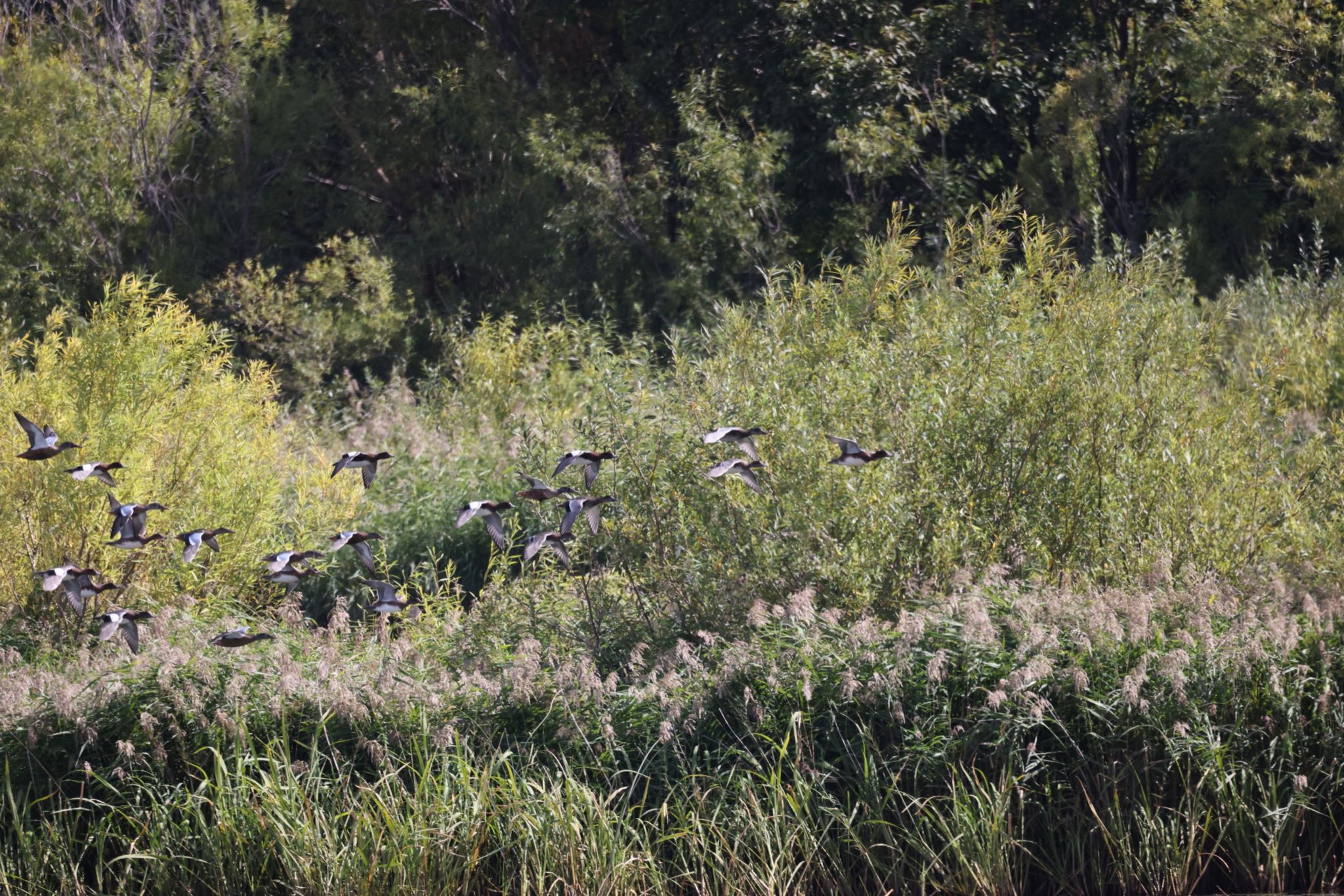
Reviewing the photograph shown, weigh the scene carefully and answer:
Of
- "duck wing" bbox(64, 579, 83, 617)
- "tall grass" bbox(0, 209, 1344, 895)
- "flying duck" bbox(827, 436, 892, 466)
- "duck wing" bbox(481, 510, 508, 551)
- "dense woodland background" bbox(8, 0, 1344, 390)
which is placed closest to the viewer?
"tall grass" bbox(0, 209, 1344, 895)

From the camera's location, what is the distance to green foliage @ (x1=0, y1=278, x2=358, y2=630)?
6.75 meters

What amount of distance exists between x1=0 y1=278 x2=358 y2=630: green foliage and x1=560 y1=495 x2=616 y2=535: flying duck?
237 centimetres

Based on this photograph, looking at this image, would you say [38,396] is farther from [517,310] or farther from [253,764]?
[517,310]

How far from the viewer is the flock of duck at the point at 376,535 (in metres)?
5.13

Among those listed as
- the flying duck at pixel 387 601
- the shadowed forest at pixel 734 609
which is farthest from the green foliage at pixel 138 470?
the flying duck at pixel 387 601

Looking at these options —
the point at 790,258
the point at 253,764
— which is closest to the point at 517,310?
the point at 790,258

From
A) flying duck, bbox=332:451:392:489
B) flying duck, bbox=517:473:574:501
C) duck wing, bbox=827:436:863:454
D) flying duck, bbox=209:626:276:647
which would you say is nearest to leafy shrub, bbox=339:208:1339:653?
duck wing, bbox=827:436:863:454

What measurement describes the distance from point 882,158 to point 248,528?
26.5 ft

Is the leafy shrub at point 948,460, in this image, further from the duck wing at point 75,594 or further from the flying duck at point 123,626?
the duck wing at point 75,594

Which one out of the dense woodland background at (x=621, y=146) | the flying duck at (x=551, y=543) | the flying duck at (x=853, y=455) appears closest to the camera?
the flying duck at (x=551, y=543)

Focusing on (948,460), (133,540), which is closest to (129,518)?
(133,540)

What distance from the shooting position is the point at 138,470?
6.89 m

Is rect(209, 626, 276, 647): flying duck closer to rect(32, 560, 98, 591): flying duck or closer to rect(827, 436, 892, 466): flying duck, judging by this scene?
rect(32, 560, 98, 591): flying duck

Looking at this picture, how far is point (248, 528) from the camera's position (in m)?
7.21
